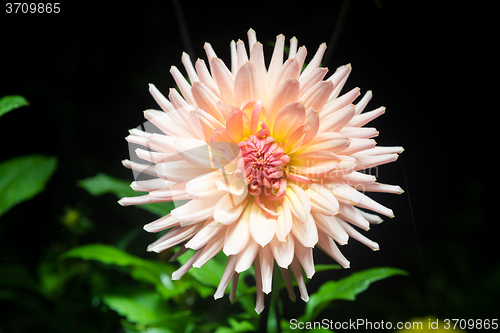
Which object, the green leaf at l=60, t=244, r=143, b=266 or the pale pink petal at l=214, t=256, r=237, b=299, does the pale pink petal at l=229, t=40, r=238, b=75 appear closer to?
the pale pink petal at l=214, t=256, r=237, b=299

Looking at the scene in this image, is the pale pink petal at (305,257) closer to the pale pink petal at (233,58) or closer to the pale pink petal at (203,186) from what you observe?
the pale pink petal at (203,186)

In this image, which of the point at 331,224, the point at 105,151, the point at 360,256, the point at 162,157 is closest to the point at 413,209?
the point at 360,256

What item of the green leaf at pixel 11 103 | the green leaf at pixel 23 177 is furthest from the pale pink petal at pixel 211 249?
the green leaf at pixel 23 177

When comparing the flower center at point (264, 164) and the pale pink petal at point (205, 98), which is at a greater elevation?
the pale pink petal at point (205, 98)

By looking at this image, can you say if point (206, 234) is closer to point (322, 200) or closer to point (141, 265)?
point (322, 200)

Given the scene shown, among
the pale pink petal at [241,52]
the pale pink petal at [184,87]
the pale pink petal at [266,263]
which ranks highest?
the pale pink petal at [241,52]

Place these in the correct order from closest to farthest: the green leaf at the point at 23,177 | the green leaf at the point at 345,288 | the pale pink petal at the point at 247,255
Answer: the pale pink petal at the point at 247,255 < the green leaf at the point at 345,288 < the green leaf at the point at 23,177

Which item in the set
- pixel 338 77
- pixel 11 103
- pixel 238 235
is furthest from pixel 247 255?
pixel 11 103

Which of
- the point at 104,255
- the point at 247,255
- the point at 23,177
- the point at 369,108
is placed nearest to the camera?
the point at 247,255
